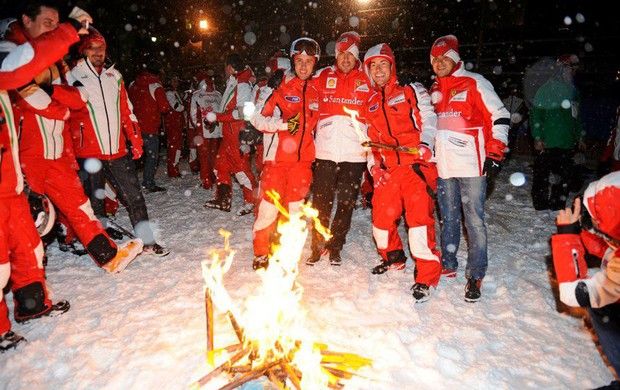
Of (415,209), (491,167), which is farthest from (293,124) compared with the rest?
(491,167)

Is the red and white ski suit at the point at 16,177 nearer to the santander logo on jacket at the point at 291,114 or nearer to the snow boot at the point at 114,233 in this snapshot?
the santander logo on jacket at the point at 291,114

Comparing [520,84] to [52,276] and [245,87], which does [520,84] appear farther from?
[52,276]

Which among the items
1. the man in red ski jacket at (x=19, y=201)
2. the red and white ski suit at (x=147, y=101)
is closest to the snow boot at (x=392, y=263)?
the man in red ski jacket at (x=19, y=201)

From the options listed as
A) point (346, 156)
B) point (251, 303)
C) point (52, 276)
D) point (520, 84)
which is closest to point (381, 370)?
point (251, 303)

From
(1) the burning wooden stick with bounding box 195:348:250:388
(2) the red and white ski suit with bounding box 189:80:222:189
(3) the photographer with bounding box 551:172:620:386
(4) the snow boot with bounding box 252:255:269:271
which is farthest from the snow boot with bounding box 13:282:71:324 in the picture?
(2) the red and white ski suit with bounding box 189:80:222:189

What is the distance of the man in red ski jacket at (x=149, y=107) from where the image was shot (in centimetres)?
812

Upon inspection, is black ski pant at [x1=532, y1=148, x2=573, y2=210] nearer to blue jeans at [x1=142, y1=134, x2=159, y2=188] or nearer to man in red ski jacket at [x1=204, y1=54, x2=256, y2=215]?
man in red ski jacket at [x1=204, y1=54, x2=256, y2=215]

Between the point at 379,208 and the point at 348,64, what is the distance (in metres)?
1.66

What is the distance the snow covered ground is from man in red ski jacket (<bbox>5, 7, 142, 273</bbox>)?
0.57 metres

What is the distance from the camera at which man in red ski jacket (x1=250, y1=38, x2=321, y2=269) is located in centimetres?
427

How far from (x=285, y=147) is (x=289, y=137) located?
0.41 feet

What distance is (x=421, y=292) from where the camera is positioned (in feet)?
12.4

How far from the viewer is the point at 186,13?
1602 centimetres

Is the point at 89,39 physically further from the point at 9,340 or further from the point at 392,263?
the point at 392,263
